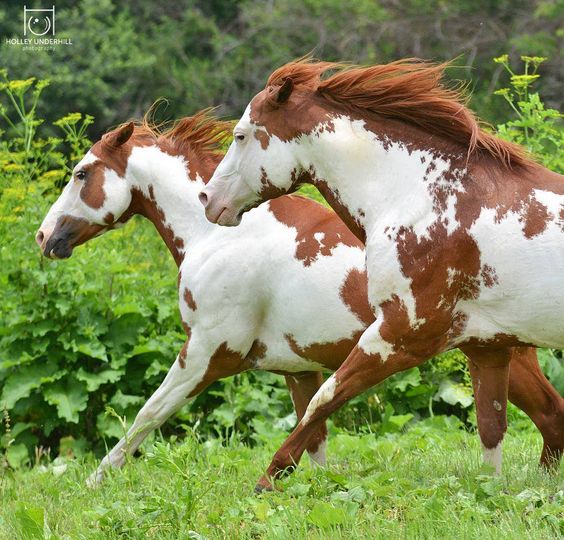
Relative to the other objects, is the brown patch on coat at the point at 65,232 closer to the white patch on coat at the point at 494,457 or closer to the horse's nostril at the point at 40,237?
the horse's nostril at the point at 40,237

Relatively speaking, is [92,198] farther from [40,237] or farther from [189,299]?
[189,299]

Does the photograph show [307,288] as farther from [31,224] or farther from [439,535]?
[31,224]

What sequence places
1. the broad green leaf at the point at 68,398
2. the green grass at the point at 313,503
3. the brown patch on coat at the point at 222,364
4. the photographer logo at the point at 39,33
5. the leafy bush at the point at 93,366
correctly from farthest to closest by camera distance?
the photographer logo at the point at 39,33 < the leafy bush at the point at 93,366 < the broad green leaf at the point at 68,398 < the brown patch on coat at the point at 222,364 < the green grass at the point at 313,503

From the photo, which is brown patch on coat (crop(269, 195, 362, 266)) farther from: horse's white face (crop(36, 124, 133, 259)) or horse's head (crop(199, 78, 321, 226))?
horse's white face (crop(36, 124, 133, 259))

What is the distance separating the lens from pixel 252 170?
192 inches

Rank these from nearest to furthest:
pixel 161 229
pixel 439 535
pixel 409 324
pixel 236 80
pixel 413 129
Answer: pixel 439 535, pixel 409 324, pixel 413 129, pixel 161 229, pixel 236 80

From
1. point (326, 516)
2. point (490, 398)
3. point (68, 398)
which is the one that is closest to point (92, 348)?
point (68, 398)

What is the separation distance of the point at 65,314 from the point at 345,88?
3.34 meters

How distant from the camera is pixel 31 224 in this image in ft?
24.4

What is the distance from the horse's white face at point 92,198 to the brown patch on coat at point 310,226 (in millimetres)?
877

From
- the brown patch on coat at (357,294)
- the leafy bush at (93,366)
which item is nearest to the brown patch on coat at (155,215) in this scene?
the brown patch on coat at (357,294)

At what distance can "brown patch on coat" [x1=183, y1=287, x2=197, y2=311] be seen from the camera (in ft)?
17.9

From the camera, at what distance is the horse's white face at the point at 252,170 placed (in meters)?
4.84

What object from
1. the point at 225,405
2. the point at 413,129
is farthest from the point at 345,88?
the point at 225,405
